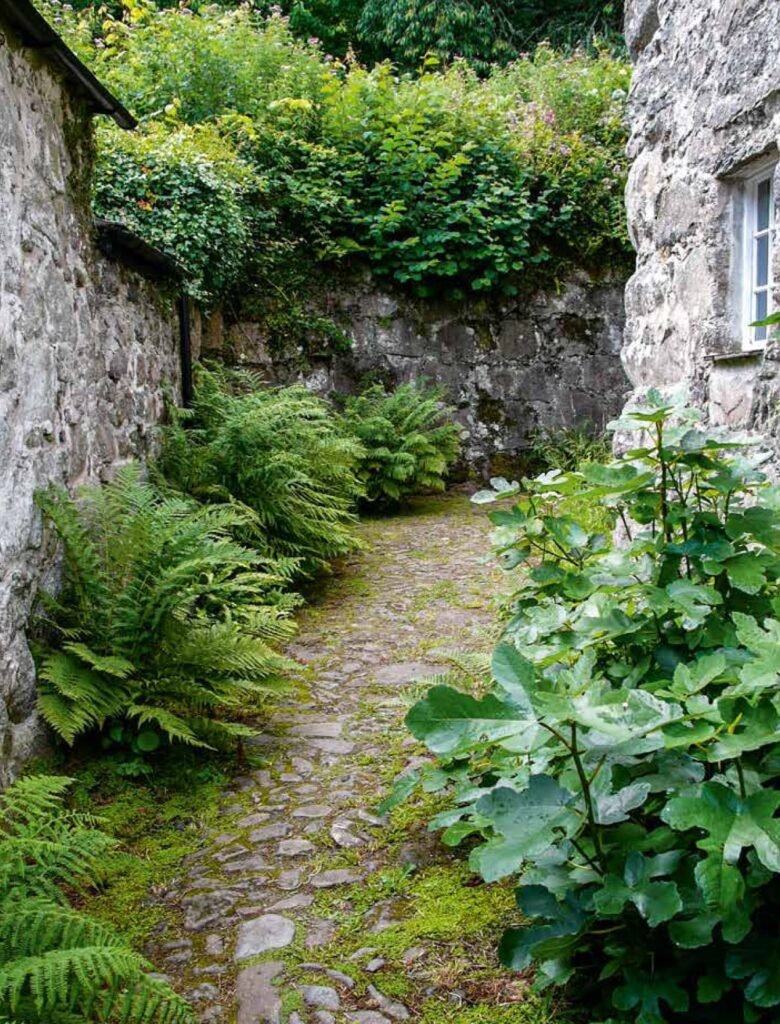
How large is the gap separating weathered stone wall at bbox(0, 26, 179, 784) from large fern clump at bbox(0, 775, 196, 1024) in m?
0.69

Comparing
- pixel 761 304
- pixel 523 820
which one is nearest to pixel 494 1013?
pixel 523 820

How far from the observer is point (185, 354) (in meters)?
5.75

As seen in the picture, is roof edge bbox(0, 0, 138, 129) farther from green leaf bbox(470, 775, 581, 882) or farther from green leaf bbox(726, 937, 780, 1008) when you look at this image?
green leaf bbox(726, 937, 780, 1008)

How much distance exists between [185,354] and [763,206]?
3832 mm

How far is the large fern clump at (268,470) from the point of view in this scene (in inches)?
191

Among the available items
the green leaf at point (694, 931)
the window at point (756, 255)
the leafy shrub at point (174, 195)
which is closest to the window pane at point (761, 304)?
the window at point (756, 255)

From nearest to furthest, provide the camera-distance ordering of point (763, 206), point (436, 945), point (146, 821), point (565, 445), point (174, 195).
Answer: point (436, 945) → point (146, 821) → point (763, 206) → point (174, 195) → point (565, 445)

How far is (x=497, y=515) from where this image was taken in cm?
219

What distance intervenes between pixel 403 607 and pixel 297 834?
228cm

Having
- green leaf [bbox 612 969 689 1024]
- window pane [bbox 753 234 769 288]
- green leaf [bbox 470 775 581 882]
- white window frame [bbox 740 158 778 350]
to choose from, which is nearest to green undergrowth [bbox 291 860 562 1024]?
green leaf [bbox 612 969 689 1024]

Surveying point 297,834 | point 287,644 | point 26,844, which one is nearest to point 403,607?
point 287,644

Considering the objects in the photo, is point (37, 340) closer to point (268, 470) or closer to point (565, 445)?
point (268, 470)

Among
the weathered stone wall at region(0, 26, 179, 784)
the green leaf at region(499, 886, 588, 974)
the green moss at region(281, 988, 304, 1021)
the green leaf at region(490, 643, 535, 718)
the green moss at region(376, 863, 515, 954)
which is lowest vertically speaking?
the green moss at region(281, 988, 304, 1021)

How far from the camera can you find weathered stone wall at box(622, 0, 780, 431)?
10.2ft
